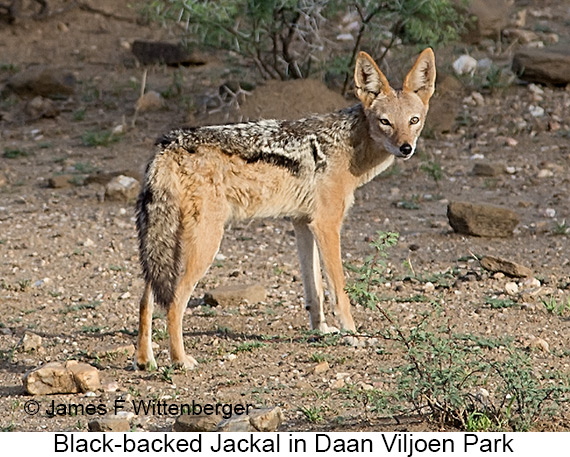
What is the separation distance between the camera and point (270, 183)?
673 cm

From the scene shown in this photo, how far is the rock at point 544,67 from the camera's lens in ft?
43.1

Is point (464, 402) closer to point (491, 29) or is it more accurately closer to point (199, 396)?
point (199, 396)

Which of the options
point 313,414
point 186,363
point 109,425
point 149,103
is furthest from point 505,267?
point 149,103

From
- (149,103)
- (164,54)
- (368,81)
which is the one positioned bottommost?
(368,81)

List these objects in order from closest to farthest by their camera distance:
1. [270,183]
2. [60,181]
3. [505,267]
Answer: [270,183]
[505,267]
[60,181]

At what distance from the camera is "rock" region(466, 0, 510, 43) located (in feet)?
47.9

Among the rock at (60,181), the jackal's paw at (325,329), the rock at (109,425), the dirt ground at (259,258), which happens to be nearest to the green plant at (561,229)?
the dirt ground at (259,258)

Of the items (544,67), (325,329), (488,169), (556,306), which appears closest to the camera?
(325,329)

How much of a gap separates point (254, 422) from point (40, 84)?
9.68 metres

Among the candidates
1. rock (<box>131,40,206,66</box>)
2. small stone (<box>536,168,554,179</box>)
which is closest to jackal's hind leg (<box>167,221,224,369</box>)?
small stone (<box>536,168,554,179</box>)

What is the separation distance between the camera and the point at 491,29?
48.2 ft

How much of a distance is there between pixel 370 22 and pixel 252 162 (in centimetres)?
565

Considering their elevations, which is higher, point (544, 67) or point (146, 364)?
point (544, 67)

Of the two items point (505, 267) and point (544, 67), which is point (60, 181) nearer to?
point (505, 267)
